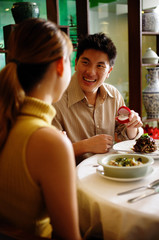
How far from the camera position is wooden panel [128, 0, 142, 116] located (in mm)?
3518

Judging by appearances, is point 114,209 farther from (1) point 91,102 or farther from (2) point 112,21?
(2) point 112,21

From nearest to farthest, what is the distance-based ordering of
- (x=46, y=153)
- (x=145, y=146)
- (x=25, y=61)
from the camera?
(x=46, y=153) < (x=25, y=61) < (x=145, y=146)

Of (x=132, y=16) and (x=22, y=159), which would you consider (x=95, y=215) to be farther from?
(x=132, y=16)

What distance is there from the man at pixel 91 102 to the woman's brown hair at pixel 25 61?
3.43 ft

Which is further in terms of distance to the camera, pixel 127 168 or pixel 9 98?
pixel 127 168

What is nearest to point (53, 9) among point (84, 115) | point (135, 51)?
point (135, 51)

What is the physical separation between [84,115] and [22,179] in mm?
1287

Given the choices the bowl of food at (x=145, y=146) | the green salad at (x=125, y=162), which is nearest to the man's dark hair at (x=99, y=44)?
the bowl of food at (x=145, y=146)

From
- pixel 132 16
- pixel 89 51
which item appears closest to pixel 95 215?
pixel 89 51

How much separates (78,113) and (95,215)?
1.12 meters

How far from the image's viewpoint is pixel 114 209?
106 centimetres

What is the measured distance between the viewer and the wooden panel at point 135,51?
11.5ft

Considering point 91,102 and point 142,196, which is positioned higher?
point 91,102

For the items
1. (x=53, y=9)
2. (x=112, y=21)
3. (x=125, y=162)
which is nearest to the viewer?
(x=125, y=162)
